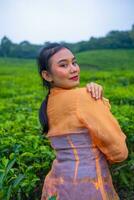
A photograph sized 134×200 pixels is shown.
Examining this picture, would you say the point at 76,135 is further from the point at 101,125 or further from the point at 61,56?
the point at 61,56

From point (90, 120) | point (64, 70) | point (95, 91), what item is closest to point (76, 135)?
point (90, 120)

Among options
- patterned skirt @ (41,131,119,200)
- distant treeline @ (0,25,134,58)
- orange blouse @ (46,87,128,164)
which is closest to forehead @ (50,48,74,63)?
orange blouse @ (46,87,128,164)

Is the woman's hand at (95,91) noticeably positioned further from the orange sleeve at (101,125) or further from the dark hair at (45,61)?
the dark hair at (45,61)

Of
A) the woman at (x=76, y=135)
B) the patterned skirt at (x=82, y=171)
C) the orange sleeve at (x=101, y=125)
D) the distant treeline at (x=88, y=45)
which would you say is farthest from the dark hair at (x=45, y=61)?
the distant treeline at (x=88, y=45)

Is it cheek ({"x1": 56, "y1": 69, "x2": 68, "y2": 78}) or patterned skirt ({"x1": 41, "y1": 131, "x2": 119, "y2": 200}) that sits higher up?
cheek ({"x1": 56, "y1": 69, "x2": 68, "y2": 78})

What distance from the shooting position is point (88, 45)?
143 ft

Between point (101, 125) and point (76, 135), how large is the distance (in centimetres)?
16

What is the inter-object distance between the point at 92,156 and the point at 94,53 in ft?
116

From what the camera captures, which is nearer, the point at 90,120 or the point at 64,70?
the point at 90,120

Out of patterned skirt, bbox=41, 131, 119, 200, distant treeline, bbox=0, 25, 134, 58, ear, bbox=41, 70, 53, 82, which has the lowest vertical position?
distant treeline, bbox=0, 25, 134, 58

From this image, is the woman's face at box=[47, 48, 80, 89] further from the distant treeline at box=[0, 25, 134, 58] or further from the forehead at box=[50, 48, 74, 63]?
the distant treeline at box=[0, 25, 134, 58]

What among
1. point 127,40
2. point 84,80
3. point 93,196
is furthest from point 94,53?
point 93,196

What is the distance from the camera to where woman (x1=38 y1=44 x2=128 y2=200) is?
9.02 feet

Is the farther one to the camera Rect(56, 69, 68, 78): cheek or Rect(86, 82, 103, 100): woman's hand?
Rect(56, 69, 68, 78): cheek
